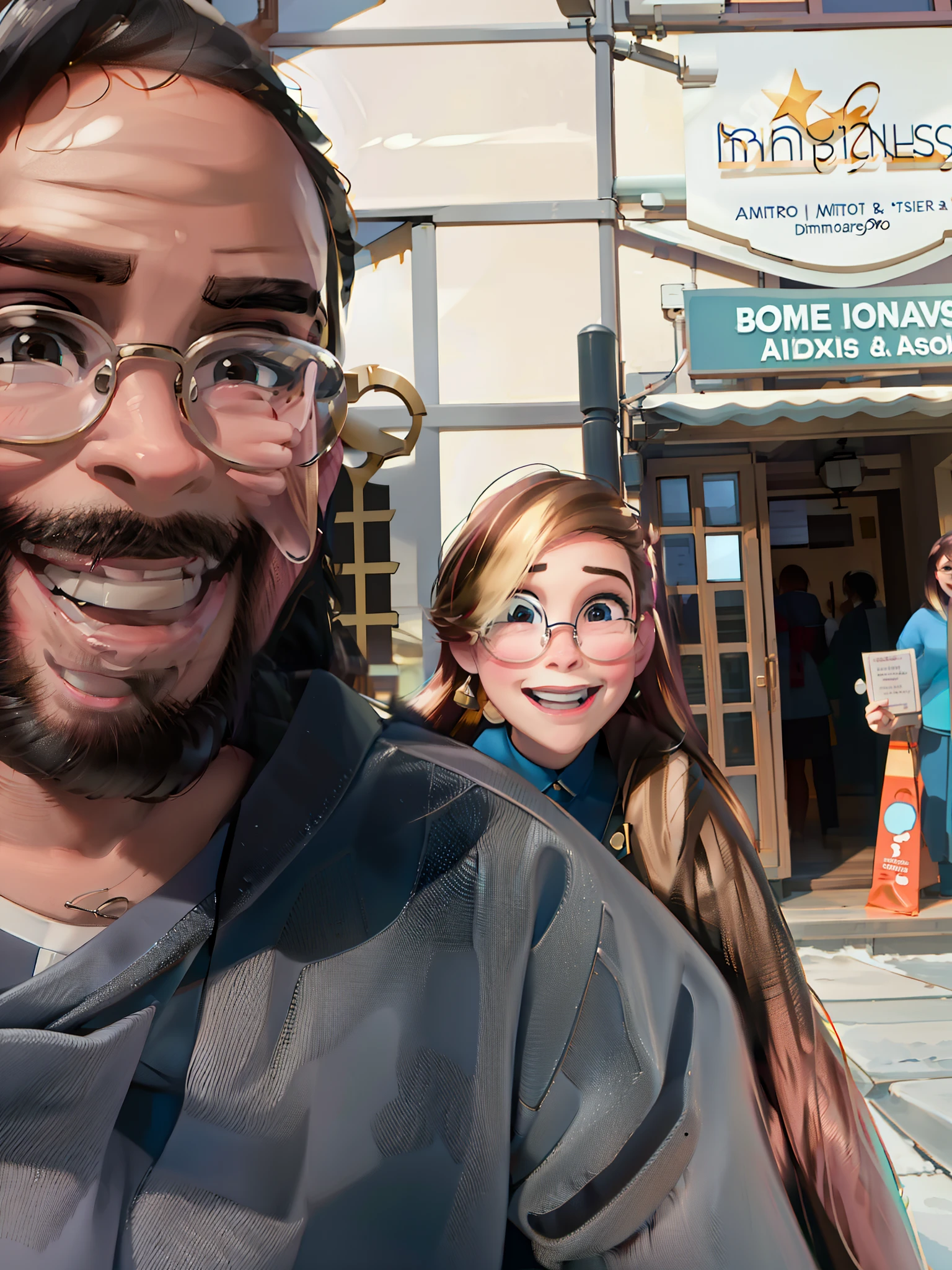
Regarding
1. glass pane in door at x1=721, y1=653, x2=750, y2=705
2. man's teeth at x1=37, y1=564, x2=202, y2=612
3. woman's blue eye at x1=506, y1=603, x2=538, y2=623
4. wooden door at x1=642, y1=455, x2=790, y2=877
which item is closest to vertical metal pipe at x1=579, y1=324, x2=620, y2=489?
woman's blue eye at x1=506, y1=603, x2=538, y2=623

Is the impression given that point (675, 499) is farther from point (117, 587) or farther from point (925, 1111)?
point (117, 587)

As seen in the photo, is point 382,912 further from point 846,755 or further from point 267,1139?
point 846,755

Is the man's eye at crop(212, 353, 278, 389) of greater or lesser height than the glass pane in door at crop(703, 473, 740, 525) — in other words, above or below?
below

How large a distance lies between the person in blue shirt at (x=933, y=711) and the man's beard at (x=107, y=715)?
111 inches

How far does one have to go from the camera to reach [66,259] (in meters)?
0.43

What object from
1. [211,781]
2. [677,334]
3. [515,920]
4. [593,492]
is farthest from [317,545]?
[677,334]

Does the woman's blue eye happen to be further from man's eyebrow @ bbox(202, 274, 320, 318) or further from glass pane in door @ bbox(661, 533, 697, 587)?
glass pane in door @ bbox(661, 533, 697, 587)

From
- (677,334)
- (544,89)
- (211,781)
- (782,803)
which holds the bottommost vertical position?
(782,803)

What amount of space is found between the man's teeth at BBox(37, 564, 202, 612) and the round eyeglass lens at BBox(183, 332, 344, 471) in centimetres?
8

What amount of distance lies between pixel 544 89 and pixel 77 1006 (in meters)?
3.39

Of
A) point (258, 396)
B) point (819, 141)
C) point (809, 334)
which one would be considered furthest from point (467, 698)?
point (819, 141)

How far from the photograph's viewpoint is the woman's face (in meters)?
1.11

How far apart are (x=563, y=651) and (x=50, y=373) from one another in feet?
2.50

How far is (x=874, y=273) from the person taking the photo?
10.8 ft
